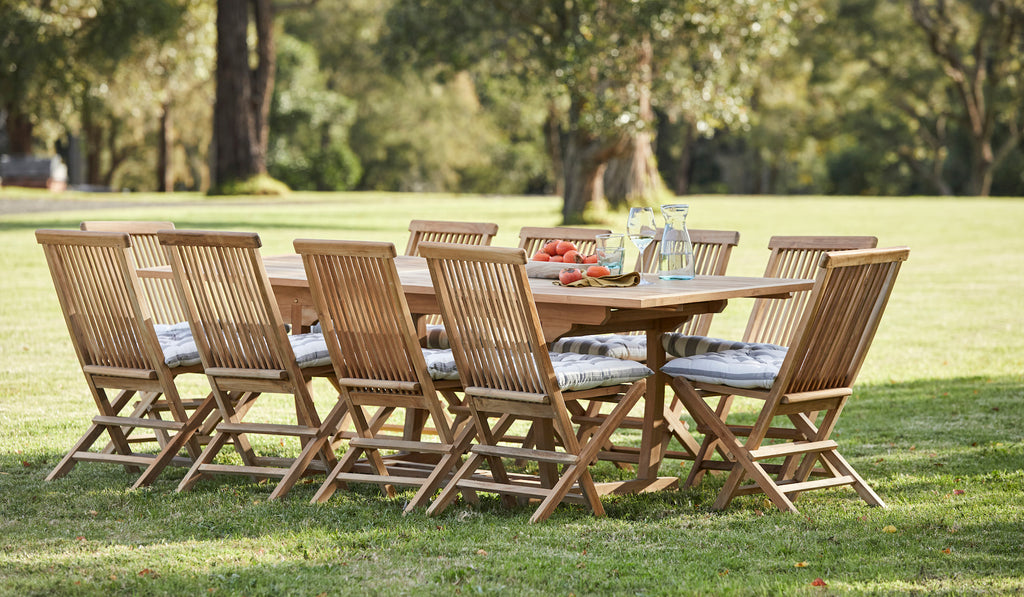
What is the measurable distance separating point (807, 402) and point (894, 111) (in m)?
41.8

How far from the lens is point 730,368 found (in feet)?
16.9

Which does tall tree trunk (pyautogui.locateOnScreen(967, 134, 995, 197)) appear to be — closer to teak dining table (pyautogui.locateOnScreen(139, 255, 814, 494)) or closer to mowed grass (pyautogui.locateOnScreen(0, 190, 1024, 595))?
mowed grass (pyautogui.locateOnScreen(0, 190, 1024, 595))

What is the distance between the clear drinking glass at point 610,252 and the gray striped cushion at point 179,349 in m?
1.91

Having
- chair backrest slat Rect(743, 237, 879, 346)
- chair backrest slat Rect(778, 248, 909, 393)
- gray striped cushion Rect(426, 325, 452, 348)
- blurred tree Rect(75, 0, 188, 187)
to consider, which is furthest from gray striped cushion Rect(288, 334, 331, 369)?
blurred tree Rect(75, 0, 188, 187)

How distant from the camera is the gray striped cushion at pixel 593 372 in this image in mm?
4957

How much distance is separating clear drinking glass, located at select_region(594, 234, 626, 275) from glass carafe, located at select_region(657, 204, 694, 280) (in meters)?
A: 0.20

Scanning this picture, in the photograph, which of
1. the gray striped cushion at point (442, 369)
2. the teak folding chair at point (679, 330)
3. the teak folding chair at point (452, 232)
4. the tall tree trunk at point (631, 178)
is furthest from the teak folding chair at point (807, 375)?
the tall tree trunk at point (631, 178)

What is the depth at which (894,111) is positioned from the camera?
146 feet

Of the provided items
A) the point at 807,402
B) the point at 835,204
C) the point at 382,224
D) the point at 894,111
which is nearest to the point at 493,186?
the point at 894,111

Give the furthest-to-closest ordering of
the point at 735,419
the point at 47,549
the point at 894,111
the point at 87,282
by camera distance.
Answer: the point at 894,111
the point at 735,419
the point at 87,282
the point at 47,549

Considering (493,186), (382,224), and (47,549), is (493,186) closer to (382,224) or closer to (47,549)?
(382,224)

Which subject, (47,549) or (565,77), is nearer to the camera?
(47,549)

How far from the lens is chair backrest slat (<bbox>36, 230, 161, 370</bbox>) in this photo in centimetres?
555

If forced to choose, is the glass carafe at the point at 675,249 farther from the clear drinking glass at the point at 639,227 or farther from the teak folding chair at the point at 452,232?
the teak folding chair at the point at 452,232
